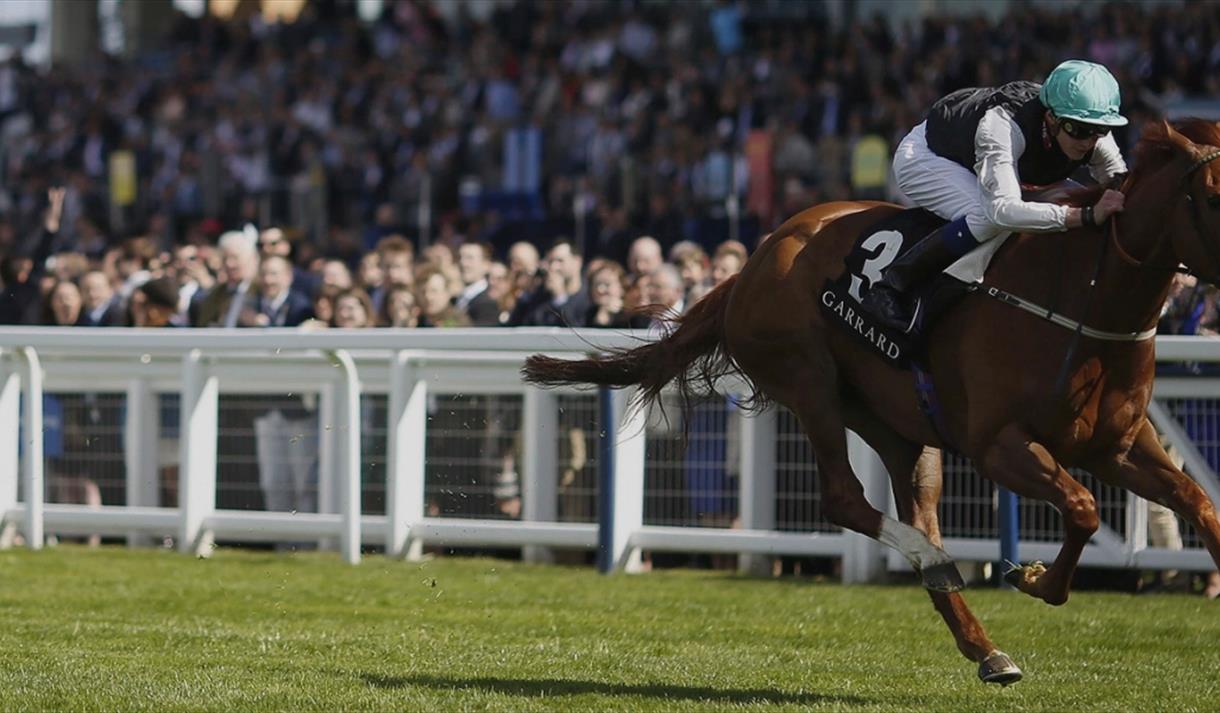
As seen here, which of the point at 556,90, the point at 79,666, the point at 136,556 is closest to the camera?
the point at 79,666

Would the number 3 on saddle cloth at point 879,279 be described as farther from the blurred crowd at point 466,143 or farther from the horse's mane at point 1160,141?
the blurred crowd at point 466,143

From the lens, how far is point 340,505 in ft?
31.6

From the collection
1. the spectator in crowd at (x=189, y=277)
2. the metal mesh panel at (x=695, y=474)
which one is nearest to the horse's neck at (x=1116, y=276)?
the metal mesh panel at (x=695, y=474)

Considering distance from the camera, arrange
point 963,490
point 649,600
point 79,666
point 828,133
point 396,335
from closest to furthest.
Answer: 1. point 79,666
2. point 649,600
3. point 963,490
4. point 396,335
5. point 828,133

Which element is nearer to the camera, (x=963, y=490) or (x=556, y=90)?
(x=963, y=490)

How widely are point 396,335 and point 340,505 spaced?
102 cm

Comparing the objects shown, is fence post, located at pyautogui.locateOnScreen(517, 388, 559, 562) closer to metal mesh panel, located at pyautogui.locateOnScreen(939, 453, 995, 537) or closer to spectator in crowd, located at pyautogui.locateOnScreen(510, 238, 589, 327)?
spectator in crowd, located at pyautogui.locateOnScreen(510, 238, 589, 327)

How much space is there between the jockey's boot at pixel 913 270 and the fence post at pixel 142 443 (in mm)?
A: 5108

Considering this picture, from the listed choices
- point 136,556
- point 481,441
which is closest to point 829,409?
point 481,441

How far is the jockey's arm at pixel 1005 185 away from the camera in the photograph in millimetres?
5562

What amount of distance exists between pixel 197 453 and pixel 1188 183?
18.7 ft

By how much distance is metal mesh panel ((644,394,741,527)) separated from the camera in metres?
9.11

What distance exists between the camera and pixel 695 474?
9.19m

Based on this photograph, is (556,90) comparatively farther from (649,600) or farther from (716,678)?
(716,678)
